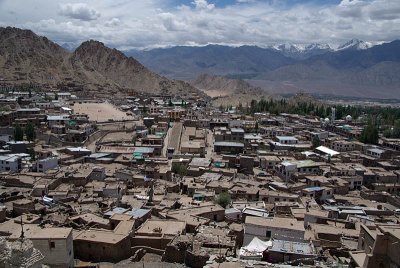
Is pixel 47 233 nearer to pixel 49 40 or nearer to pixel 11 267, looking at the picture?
pixel 11 267

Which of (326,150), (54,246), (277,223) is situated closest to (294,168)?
(326,150)

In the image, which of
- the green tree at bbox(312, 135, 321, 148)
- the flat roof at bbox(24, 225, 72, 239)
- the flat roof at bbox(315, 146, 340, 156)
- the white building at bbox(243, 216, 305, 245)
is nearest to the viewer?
the flat roof at bbox(24, 225, 72, 239)

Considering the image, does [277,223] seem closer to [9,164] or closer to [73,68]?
[9,164]

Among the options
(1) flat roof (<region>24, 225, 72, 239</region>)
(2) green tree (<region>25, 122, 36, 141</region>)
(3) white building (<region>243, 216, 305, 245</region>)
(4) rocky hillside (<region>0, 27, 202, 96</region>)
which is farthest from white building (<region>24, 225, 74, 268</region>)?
(4) rocky hillside (<region>0, 27, 202, 96</region>)

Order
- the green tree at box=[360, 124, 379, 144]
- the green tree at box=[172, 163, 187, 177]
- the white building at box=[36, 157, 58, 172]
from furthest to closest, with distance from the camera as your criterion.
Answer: the green tree at box=[360, 124, 379, 144] → the green tree at box=[172, 163, 187, 177] → the white building at box=[36, 157, 58, 172]

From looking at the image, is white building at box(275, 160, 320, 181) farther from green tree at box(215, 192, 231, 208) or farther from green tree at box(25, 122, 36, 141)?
green tree at box(25, 122, 36, 141)

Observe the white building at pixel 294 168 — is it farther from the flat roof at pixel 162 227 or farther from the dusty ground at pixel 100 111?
the dusty ground at pixel 100 111

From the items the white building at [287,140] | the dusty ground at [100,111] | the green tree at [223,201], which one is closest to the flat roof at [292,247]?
the green tree at [223,201]
